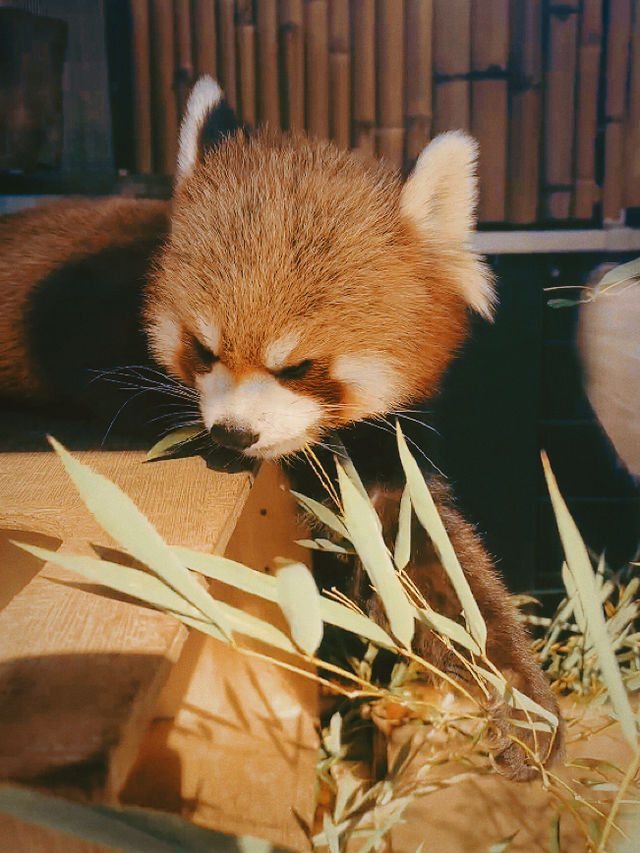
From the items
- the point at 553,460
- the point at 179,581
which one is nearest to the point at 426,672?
the point at 553,460

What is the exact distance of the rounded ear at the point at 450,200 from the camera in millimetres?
940

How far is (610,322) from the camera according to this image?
43.6 inches

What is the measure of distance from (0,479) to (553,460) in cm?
93

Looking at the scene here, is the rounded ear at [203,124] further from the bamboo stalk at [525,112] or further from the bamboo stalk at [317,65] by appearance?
the bamboo stalk at [525,112]

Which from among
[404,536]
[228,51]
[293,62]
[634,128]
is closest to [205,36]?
[228,51]

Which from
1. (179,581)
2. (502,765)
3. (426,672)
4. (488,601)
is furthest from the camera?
(426,672)

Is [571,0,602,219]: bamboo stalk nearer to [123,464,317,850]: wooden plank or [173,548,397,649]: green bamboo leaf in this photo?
[123,464,317,850]: wooden plank

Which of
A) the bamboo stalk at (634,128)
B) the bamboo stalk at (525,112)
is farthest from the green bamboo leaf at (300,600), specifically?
the bamboo stalk at (634,128)

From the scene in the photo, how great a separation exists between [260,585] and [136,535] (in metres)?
0.12

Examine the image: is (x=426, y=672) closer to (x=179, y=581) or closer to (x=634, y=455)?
(x=634, y=455)

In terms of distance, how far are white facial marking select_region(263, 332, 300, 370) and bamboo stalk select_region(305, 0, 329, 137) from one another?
0.39 metres

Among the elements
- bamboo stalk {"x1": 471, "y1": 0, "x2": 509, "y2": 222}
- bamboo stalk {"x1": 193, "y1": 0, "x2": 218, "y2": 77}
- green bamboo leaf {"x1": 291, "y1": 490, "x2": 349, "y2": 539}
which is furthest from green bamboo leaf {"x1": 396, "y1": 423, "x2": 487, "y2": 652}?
bamboo stalk {"x1": 193, "y1": 0, "x2": 218, "y2": 77}

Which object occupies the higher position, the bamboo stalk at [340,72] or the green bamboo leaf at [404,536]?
the bamboo stalk at [340,72]

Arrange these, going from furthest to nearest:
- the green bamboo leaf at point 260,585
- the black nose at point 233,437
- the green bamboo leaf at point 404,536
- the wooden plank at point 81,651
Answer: the black nose at point 233,437 → the green bamboo leaf at point 404,536 → the green bamboo leaf at point 260,585 → the wooden plank at point 81,651
